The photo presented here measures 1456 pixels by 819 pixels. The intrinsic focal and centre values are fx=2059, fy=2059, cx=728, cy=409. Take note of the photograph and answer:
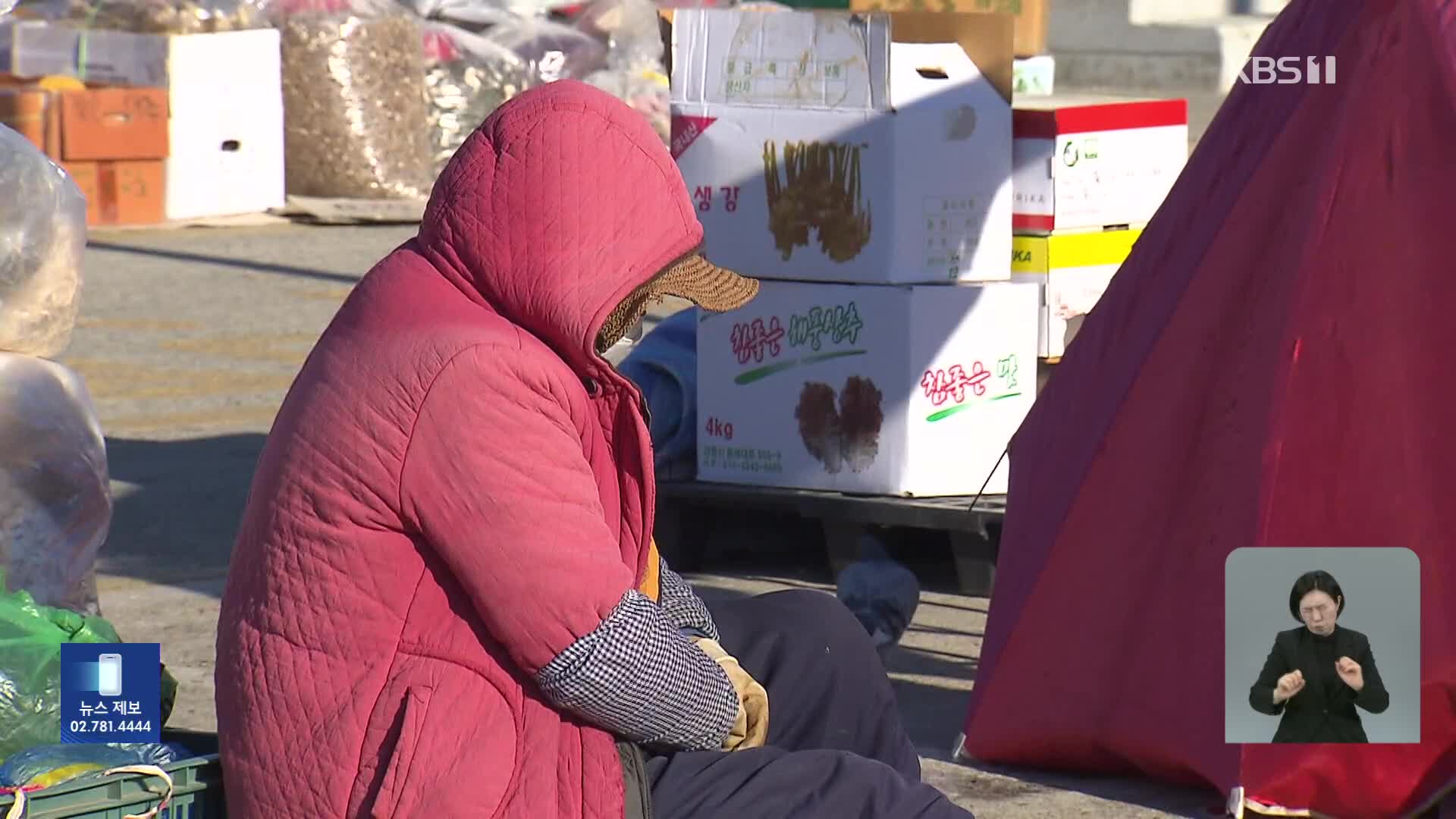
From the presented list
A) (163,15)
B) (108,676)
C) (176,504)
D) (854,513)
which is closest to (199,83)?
(163,15)

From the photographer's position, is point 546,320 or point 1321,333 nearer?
point 546,320

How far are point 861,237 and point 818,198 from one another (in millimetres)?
139

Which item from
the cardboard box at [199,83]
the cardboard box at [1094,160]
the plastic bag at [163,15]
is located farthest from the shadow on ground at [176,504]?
the plastic bag at [163,15]

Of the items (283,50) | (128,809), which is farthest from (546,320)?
(283,50)

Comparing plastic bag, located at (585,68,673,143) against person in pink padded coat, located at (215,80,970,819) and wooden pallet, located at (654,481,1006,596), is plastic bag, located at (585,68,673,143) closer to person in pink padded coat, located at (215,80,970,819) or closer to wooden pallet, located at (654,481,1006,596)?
wooden pallet, located at (654,481,1006,596)

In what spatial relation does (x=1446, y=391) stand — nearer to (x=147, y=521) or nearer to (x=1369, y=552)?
(x=1369, y=552)

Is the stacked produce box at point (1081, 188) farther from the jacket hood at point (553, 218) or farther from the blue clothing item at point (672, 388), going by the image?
the jacket hood at point (553, 218)

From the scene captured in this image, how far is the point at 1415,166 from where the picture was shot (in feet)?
11.4

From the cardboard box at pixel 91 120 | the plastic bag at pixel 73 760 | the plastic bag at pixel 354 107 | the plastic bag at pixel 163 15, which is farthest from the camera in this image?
the plastic bag at pixel 354 107

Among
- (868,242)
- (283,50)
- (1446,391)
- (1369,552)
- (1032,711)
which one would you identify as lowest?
(1032,711)

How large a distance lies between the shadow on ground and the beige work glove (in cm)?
293

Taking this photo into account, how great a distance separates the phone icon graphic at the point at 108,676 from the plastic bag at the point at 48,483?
48.3 inches

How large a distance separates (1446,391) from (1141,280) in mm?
608

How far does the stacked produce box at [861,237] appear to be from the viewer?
190 inches
